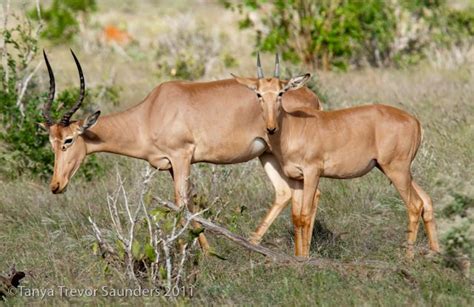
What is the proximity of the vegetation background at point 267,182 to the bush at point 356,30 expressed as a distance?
31 mm

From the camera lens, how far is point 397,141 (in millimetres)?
8852

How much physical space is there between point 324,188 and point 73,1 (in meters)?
17.7

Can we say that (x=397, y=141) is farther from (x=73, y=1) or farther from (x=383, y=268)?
(x=73, y=1)

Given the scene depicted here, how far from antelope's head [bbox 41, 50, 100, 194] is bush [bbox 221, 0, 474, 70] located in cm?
831

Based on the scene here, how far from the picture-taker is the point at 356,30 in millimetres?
17625

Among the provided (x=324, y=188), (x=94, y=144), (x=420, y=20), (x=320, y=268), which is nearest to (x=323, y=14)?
(x=420, y=20)

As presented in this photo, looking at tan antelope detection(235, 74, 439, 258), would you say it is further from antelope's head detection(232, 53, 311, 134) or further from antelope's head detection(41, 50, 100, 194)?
antelope's head detection(41, 50, 100, 194)

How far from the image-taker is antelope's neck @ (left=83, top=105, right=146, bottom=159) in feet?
31.7

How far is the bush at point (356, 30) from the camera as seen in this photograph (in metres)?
17.6

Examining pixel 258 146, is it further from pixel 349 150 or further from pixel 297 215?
pixel 349 150

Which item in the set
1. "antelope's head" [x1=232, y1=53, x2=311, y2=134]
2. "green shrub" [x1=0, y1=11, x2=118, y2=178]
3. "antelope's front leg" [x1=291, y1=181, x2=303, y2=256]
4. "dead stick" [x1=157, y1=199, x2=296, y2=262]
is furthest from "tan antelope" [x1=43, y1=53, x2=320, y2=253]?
"green shrub" [x1=0, y1=11, x2=118, y2=178]

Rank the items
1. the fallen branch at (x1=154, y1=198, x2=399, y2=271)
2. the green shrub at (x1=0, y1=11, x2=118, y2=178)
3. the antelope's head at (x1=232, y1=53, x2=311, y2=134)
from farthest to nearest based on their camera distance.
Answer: the green shrub at (x1=0, y1=11, x2=118, y2=178), the antelope's head at (x1=232, y1=53, x2=311, y2=134), the fallen branch at (x1=154, y1=198, x2=399, y2=271)

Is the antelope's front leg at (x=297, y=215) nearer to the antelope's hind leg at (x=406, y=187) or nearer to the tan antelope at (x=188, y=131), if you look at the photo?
the tan antelope at (x=188, y=131)

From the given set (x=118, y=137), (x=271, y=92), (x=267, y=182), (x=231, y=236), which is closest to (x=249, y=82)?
(x=271, y=92)
